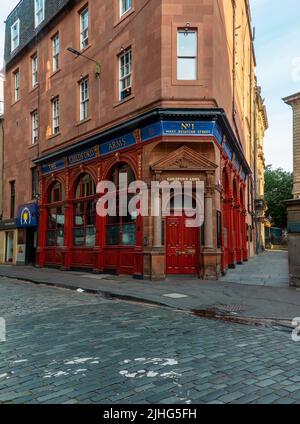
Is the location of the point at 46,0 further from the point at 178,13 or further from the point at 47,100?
the point at 178,13

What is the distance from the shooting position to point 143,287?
13.2 metres

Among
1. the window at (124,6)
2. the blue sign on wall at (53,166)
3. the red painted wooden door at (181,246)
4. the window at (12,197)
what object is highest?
the window at (124,6)

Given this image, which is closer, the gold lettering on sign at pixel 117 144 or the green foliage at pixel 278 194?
the gold lettering on sign at pixel 117 144

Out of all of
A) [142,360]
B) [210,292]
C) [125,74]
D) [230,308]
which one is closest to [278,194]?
[125,74]

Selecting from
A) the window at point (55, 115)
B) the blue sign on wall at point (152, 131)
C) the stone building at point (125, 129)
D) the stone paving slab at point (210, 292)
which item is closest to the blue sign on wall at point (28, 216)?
the stone building at point (125, 129)

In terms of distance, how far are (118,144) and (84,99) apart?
14.9 feet

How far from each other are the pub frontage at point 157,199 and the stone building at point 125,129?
5 cm

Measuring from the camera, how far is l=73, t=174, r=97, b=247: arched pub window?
62.8 ft

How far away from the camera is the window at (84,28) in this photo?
813 inches

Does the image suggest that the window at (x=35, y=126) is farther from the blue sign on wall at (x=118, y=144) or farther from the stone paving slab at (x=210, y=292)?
the stone paving slab at (x=210, y=292)

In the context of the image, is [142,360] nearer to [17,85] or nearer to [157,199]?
[157,199]

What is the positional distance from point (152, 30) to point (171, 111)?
11.7 feet

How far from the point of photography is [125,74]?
1786cm
